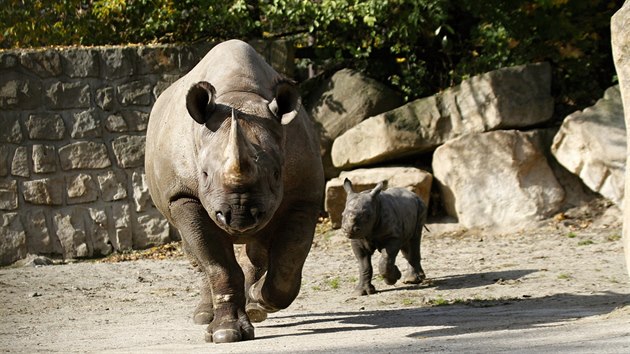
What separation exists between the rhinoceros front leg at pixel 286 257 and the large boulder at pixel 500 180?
547 centimetres

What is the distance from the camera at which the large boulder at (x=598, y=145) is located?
11.4 meters

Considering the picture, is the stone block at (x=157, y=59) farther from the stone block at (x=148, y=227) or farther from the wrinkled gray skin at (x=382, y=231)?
the wrinkled gray skin at (x=382, y=231)

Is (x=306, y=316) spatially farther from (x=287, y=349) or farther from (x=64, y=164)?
(x=64, y=164)

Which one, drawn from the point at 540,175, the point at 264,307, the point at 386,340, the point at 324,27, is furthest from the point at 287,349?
the point at 324,27

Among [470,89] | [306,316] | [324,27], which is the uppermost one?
[324,27]

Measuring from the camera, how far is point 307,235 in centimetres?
677

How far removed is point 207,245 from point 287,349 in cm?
118

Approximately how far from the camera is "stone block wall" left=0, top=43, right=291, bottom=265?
11.9 metres

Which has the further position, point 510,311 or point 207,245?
point 510,311

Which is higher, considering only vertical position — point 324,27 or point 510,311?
point 324,27

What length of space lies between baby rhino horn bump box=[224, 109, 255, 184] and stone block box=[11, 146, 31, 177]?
22.0 feet

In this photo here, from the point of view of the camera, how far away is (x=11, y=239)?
11.8 m

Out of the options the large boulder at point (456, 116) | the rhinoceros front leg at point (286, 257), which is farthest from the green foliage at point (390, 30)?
→ the rhinoceros front leg at point (286, 257)

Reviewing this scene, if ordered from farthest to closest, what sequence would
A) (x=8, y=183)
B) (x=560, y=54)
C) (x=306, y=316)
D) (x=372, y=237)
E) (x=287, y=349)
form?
(x=560, y=54) < (x=8, y=183) < (x=372, y=237) < (x=306, y=316) < (x=287, y=349)
